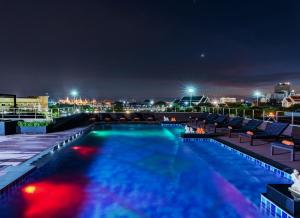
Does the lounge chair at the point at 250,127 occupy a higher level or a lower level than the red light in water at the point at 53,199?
higher

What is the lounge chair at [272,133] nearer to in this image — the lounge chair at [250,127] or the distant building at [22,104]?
the lounge chair at [250,127]

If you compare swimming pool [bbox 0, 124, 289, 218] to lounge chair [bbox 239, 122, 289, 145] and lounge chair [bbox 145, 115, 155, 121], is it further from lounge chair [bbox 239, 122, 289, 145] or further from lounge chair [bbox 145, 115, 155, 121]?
lounge chair [bbox 145, 115, 155, 121]

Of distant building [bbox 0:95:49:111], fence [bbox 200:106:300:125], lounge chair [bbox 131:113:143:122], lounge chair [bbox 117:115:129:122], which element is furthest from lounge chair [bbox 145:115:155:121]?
distant building [bbox 0:95:49:111]

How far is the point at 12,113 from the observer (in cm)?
1989

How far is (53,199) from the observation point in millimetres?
5867

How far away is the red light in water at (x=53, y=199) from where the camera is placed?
5.21 m

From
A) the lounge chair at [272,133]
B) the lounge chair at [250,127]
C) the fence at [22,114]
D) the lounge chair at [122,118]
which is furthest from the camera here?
the lounge chair at [122,118]

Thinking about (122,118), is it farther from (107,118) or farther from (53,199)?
(53,199)

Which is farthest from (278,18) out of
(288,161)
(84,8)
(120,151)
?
(288,161)

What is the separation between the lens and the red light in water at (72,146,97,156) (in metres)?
10.8

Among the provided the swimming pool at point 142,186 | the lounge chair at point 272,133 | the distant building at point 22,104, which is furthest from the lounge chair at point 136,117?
the lounge chair at point 272,133

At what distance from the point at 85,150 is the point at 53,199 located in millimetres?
5572

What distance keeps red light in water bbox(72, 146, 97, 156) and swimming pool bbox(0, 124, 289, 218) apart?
63 millimetres

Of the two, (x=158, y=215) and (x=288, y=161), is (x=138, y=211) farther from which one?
(x=288, y=161)
